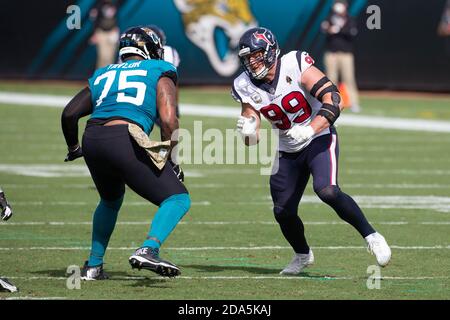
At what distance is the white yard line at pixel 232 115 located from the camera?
65.7ft

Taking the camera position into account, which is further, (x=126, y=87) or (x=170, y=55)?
(x=170, y=55)

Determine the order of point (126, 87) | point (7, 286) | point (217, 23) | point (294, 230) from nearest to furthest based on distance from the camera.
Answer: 1. point (7, 286)
2. point (126, 87)
3. point (294, 230)
4. point (217, 23)

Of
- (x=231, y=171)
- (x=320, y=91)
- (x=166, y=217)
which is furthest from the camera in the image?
(x=231, y=171)

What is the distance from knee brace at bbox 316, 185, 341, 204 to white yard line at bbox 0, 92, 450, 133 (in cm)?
1194

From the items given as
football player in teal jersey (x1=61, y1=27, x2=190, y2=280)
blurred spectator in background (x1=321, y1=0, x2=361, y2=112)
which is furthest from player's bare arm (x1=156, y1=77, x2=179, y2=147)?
blurred spectator in background (x1=321, y1=0, x2=361, y2=112)

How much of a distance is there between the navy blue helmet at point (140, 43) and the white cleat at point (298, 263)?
5.65 ft

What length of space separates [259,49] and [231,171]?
Result: 275 inches

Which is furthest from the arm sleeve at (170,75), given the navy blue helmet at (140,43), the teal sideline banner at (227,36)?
the teal sideline banner at (227,36)

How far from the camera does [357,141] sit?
A: 59.1 feet

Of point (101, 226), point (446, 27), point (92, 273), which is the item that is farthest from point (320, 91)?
point (446, 27)

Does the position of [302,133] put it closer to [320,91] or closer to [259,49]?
[320,91]

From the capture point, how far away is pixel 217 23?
2616cm

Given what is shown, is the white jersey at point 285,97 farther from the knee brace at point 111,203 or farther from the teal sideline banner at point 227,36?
the teal sideline banner at point 227,36

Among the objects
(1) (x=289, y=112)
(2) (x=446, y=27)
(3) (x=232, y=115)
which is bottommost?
(1) (x=289, y=112)
